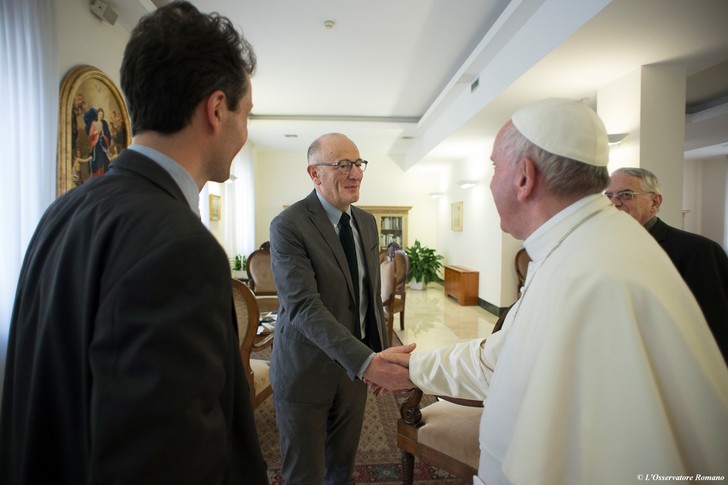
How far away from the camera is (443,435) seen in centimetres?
171

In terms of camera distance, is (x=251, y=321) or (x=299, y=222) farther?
(x=251, y=321)

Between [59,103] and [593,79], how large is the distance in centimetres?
457

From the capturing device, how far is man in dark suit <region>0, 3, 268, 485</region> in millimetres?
509

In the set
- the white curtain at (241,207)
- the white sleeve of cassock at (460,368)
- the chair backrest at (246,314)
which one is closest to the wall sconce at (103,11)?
the chair backrest at (246,314)

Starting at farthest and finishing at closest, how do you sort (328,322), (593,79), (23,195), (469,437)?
(593,79) → (23,195) → (469,437) → (328,322)

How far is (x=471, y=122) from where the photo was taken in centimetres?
524

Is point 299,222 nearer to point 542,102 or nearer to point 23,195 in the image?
point 542,102

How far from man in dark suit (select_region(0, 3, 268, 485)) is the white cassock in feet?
1.96

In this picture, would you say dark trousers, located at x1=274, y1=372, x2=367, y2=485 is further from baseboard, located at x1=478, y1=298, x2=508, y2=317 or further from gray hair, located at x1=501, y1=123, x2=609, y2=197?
baseboard, located at x1=478, y1=298, x2=508, y2=317

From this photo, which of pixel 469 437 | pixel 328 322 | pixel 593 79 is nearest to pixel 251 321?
pixel 328 322

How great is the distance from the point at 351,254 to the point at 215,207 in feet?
19.6

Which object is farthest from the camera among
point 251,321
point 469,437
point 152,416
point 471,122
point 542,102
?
point 471,122

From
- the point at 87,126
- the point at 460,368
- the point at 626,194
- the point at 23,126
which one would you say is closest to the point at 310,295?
the point at 460,368

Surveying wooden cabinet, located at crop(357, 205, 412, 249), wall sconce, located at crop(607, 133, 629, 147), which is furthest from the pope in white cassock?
wooden cabinet, located at crop(357, 205, 412, 249)
